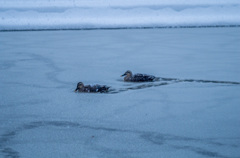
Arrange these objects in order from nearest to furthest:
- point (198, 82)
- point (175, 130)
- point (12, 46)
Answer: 1. point (175, 130)
2. point (198, 82)
3. point (12, 46)

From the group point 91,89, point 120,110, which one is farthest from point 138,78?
point 120,110

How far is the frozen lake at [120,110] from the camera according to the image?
268 centimetres

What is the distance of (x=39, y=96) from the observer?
14.2ft

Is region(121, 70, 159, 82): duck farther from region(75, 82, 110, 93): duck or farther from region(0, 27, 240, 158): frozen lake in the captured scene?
region(75, 82, 110, 93): duck

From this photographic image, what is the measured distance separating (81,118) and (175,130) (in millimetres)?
929

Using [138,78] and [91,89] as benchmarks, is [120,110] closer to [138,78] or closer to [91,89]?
[91,89]

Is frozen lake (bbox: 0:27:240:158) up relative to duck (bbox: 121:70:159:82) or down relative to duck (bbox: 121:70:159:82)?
down

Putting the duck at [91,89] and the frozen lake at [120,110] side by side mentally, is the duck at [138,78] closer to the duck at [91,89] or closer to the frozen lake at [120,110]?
the frozen lake at [120,110]

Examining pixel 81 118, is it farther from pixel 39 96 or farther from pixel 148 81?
pixel 148 81

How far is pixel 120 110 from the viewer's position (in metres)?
3.68

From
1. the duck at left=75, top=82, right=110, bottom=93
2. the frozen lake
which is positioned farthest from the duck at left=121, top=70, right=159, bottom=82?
the duck at left=75, top=82, right=110, bottom=93

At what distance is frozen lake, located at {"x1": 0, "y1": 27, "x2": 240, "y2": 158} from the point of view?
268cm

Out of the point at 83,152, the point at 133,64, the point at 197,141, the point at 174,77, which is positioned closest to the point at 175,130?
the point at 197,141

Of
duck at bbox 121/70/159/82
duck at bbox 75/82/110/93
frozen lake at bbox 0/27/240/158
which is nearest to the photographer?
frozen lake at bbox 0/27/240/158
